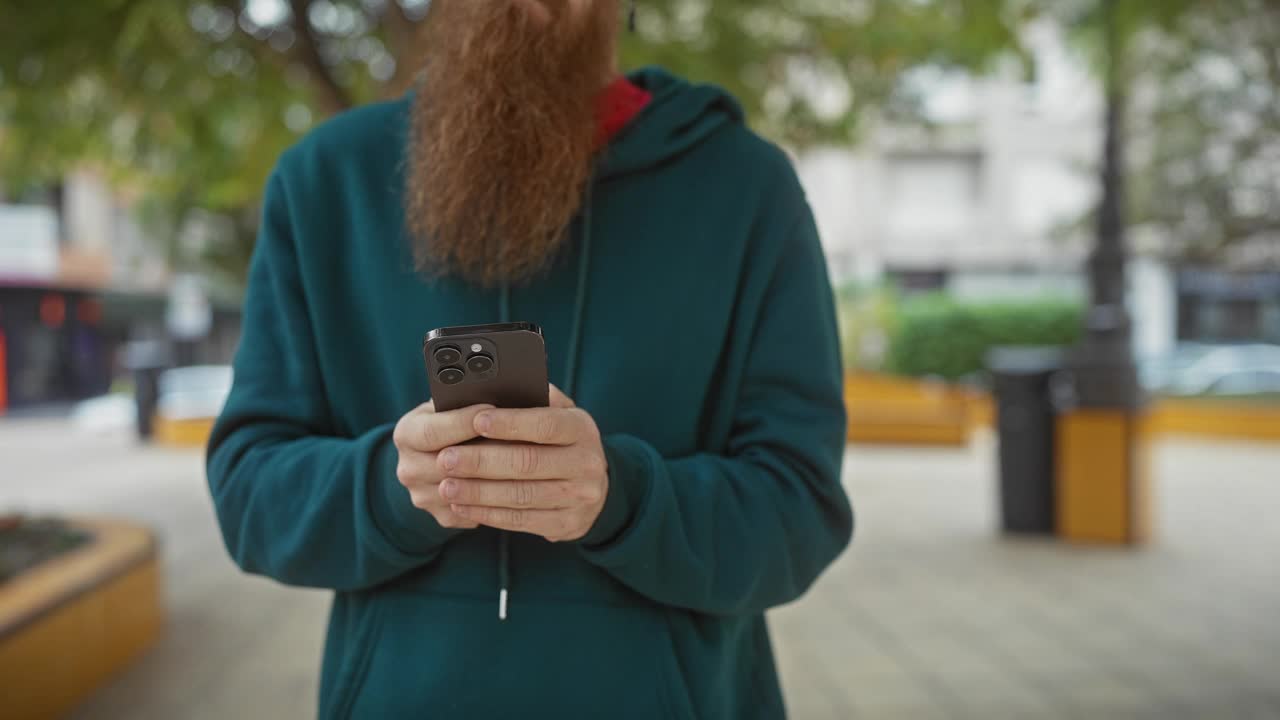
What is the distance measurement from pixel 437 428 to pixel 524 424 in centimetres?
10

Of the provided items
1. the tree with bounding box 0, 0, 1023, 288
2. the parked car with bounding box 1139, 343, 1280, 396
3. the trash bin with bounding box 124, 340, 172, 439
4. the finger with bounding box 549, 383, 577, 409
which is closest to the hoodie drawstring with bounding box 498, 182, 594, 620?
the finger with bounding box 549, 383, 577, 409

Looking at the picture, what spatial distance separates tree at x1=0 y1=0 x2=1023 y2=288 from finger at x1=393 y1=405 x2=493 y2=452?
3.66 meters

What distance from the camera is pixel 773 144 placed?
142cm

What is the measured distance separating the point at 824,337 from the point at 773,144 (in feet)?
1.00

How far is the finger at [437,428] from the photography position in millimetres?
986

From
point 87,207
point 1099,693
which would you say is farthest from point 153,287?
point 1099,693

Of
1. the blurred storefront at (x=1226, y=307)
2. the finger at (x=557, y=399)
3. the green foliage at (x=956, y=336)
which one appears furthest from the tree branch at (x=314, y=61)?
the blurred storefront at (x=1226, y=307)

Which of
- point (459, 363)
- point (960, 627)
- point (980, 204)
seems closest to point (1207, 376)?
point (980, 204)

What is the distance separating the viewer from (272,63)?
5.81 metres

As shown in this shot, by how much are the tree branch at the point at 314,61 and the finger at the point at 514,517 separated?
15.8 ft

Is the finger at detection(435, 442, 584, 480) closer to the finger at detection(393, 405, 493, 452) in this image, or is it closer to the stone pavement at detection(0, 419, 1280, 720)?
the finger at detection(393, 405, 493, 452)

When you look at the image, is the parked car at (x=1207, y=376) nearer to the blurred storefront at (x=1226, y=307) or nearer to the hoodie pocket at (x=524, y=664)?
the blurred storefront at (x=1226, y=307)

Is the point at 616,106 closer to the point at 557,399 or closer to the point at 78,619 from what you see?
the point at 557,399

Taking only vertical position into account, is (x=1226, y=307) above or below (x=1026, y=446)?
above
